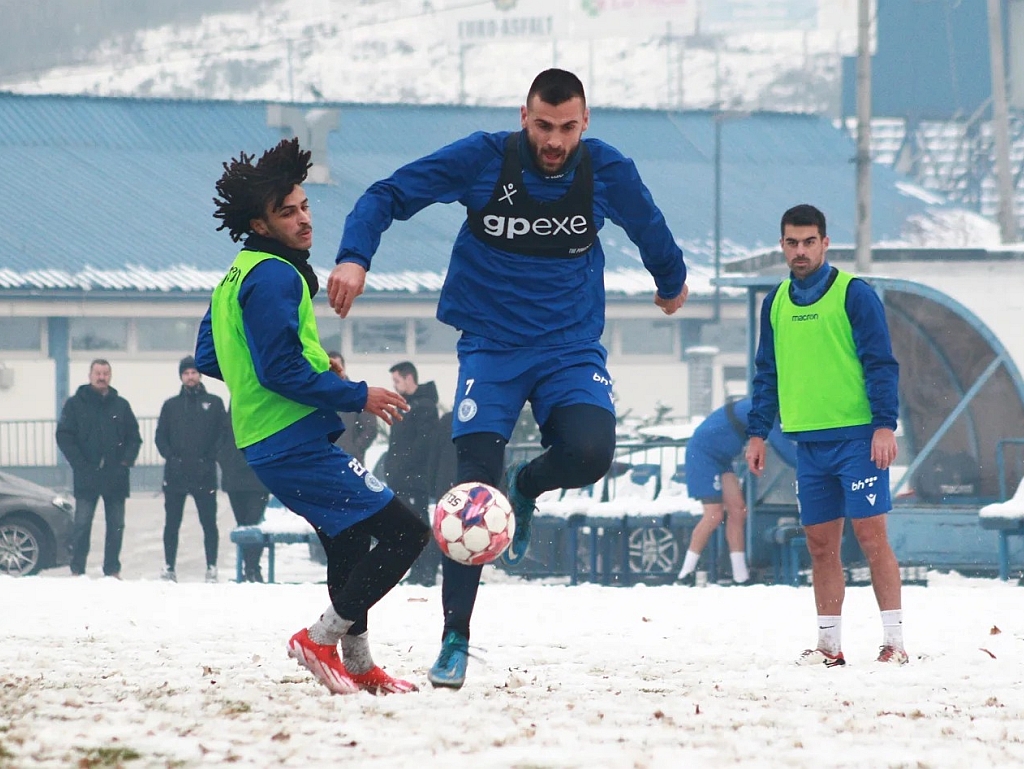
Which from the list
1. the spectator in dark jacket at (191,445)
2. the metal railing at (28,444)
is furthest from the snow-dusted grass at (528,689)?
the metal railing at (28,444)

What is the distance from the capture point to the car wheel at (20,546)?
1576 cm

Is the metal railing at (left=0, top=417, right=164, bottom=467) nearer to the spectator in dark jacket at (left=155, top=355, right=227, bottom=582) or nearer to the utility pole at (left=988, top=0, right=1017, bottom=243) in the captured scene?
the utility pole at (left=988, top=0, right=1017, bottom=243)

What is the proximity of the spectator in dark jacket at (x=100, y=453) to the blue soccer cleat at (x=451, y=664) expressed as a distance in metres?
9.20

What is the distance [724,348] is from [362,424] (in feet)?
82.2

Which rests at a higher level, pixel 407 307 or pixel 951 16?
pixel 951 16

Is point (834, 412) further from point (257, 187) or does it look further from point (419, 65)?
point (419, 65)

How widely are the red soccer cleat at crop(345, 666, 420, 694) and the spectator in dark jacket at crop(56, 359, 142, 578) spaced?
9016 mm

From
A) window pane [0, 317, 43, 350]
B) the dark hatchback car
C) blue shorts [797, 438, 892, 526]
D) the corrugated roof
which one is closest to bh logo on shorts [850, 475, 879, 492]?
blue shorts [797, 438, 892, 526]

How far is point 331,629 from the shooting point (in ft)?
18.9

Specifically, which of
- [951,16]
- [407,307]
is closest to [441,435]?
[407,307]

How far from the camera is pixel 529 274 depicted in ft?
19.4

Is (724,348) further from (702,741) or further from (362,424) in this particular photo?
(702,741)

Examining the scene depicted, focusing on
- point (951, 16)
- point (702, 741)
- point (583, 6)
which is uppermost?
point (583, 6)

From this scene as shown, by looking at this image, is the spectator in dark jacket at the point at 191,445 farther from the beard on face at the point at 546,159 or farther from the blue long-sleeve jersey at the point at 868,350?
the beard on face at the point at 546,159
